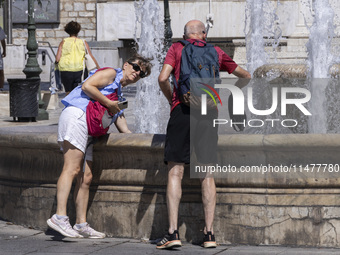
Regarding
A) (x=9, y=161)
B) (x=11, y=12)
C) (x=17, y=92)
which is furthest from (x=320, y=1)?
(x=11, y=12)

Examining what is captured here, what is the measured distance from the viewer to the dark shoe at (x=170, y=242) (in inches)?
253

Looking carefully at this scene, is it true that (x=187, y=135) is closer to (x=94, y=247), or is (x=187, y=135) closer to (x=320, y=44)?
(x=94, y=247)

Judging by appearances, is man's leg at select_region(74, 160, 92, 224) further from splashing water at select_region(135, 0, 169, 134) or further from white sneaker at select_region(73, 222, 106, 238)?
splashing water at select_region(135, 0, 169, 134)

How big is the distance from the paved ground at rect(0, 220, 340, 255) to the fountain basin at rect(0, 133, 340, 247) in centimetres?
13

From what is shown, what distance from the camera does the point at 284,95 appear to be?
846 cm

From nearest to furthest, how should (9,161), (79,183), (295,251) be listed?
(295,251)
(79,183)
(9,161)

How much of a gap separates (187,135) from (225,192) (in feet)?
1.83

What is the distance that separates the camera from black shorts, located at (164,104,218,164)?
6.49 metres

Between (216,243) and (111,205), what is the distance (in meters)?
0.89

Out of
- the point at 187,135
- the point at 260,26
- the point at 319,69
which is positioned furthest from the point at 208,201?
the point at 260,26

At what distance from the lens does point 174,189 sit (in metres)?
6.52

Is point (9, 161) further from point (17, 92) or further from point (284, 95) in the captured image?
point (17, 92)

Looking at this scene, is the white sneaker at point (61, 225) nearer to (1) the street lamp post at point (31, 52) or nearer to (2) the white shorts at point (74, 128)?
(2) the white shorts at point (74, 128)

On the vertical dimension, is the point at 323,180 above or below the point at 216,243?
above
